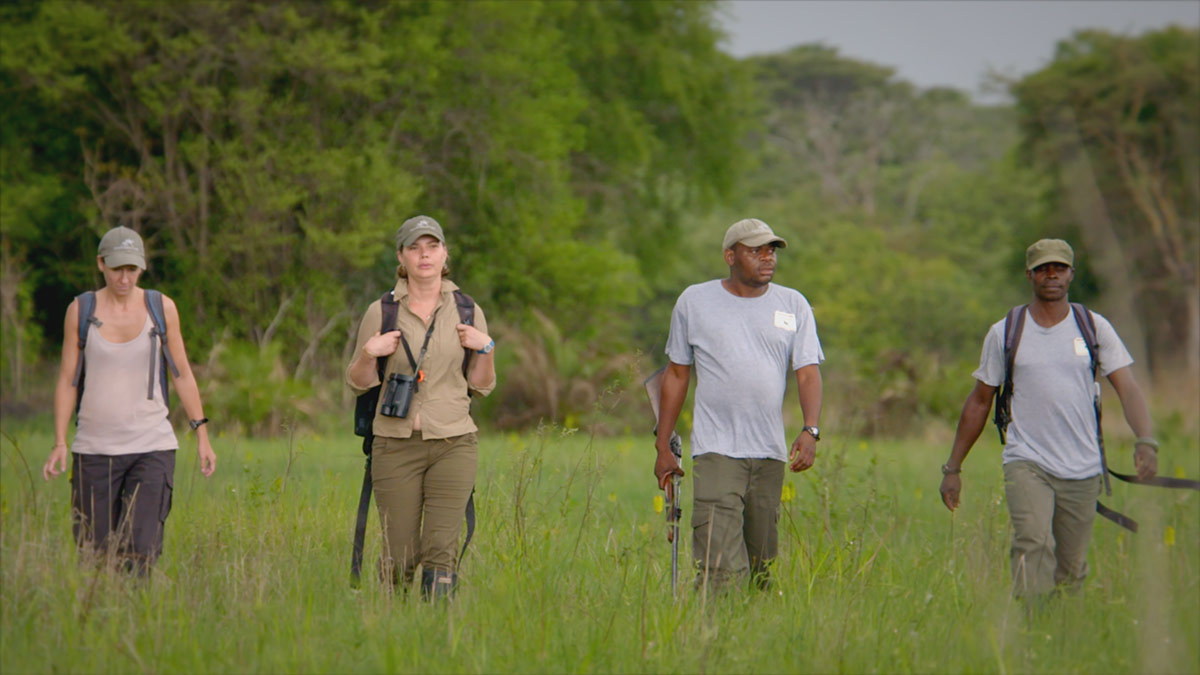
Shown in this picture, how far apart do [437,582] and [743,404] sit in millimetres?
1528

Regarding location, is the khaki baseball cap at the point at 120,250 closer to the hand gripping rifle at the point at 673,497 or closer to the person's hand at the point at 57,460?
the person's hand at the point at 57,460

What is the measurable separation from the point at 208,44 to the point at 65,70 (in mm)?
2582

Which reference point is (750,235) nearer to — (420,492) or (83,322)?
(420,492)

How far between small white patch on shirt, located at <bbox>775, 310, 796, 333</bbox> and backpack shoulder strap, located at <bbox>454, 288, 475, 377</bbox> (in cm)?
137

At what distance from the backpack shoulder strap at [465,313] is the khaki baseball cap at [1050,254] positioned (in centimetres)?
246

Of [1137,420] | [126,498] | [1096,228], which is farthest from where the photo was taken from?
[126,498]

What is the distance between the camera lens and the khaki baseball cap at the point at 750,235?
5.88 m

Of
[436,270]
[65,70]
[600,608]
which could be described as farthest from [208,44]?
[600,608]

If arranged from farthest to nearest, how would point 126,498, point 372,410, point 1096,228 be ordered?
point 126,498 → point 372,410 → point 1096,228

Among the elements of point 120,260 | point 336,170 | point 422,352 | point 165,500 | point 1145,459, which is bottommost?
point 165,500

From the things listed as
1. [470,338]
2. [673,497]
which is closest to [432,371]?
[470,338]

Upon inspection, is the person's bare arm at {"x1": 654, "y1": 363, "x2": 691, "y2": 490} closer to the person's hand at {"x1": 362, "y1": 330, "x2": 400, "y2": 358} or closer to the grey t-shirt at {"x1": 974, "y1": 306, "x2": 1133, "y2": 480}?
the person's hand at {"x1": 362, "y1": 330, "x2": 400, "y2": 358}

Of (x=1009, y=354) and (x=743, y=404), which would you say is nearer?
(x=743, y=404)

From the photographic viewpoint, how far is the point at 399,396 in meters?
5.96
